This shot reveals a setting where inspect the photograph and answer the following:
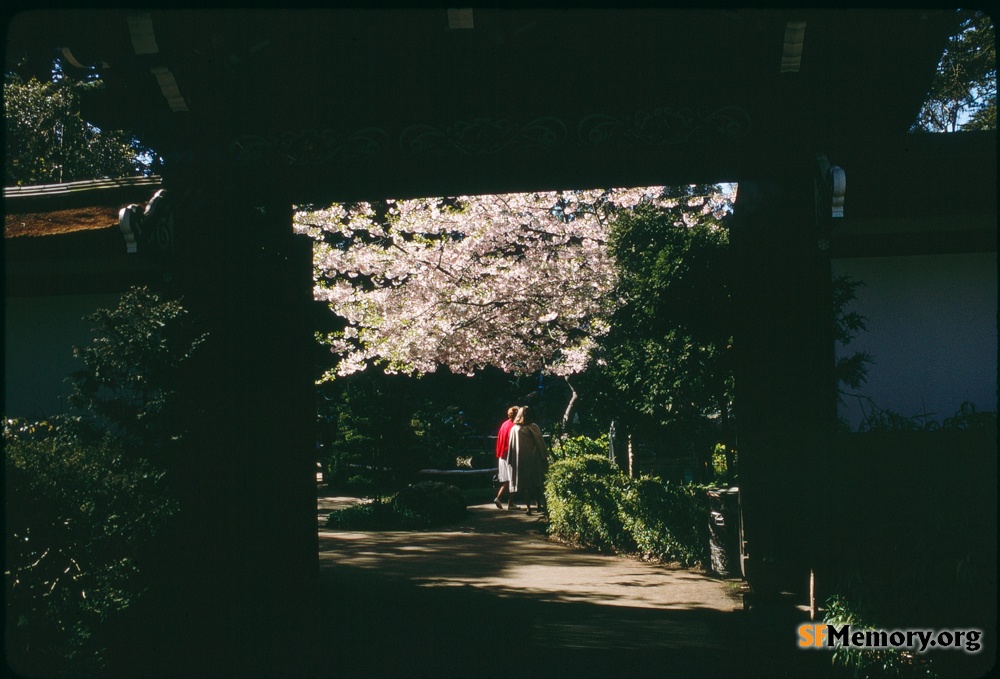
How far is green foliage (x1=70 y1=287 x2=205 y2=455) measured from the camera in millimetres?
5152

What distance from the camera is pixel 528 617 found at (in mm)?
6363

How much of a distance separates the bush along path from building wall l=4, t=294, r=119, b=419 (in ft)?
8.99

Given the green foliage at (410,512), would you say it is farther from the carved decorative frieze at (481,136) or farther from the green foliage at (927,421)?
the carved decorative frieze at (481,136)

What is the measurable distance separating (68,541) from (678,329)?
6.00 meters

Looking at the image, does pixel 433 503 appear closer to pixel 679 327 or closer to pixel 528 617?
pixel 679 327

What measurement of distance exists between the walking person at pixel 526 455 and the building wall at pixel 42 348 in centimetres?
683

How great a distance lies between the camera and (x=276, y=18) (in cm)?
516

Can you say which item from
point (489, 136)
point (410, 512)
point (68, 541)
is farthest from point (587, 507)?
point (68, 541)

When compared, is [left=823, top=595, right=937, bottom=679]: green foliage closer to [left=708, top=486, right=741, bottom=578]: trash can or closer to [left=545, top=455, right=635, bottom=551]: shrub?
[left=708, top=486, right=741, bottom=578]: trash can

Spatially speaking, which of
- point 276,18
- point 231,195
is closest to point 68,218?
point 231,195

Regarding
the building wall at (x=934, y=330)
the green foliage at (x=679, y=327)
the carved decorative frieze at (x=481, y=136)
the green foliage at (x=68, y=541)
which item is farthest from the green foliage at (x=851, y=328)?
the green foliage at (x=68, y=541)

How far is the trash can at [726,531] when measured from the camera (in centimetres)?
768
